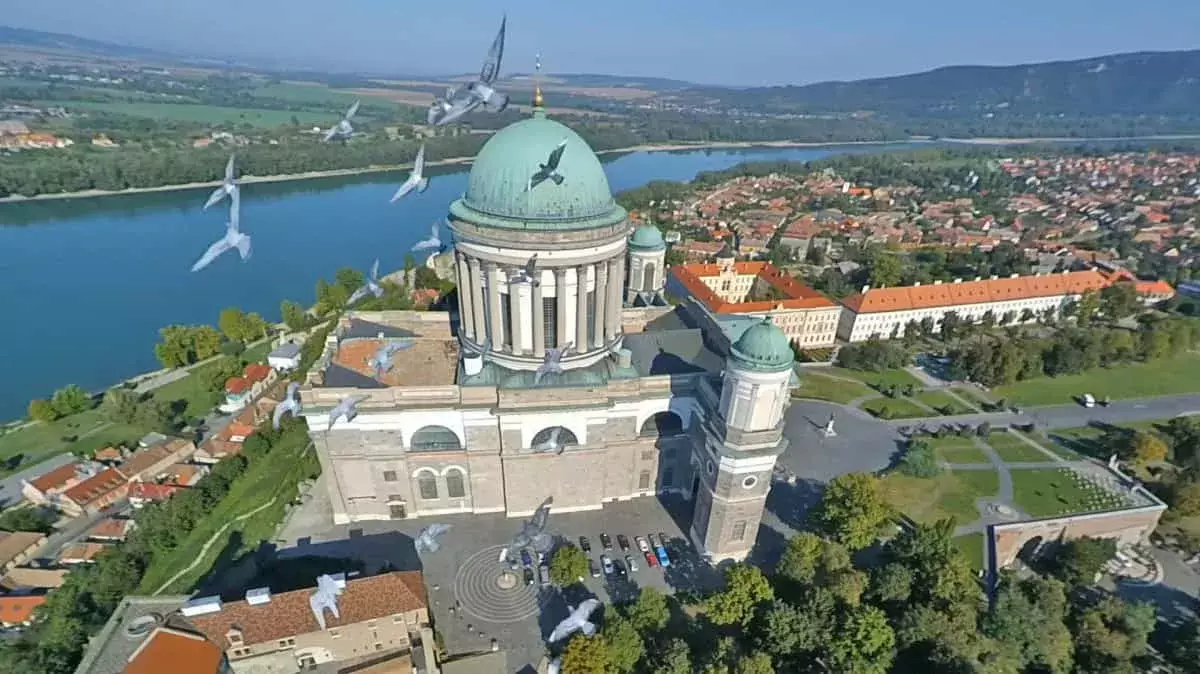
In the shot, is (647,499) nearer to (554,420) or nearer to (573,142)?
(554,420)

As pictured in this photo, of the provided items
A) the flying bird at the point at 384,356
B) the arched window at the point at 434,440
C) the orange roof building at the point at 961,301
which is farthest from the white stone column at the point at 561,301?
the orange roof building at the point at 961,301

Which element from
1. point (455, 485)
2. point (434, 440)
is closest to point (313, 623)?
point (434, 440)

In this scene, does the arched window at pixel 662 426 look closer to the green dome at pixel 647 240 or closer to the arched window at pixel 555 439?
the arched window at pixel 555 439

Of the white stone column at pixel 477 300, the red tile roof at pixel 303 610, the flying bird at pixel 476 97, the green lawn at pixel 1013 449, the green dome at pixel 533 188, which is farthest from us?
the green lawn at pixel 1013 449

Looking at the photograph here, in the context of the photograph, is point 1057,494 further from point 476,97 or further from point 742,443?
point 476,97

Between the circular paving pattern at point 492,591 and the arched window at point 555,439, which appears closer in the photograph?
the circular paving pattern at point 492,591

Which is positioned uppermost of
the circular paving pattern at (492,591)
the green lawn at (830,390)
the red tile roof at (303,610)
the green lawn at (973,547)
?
the red tile roof at (303,610)
